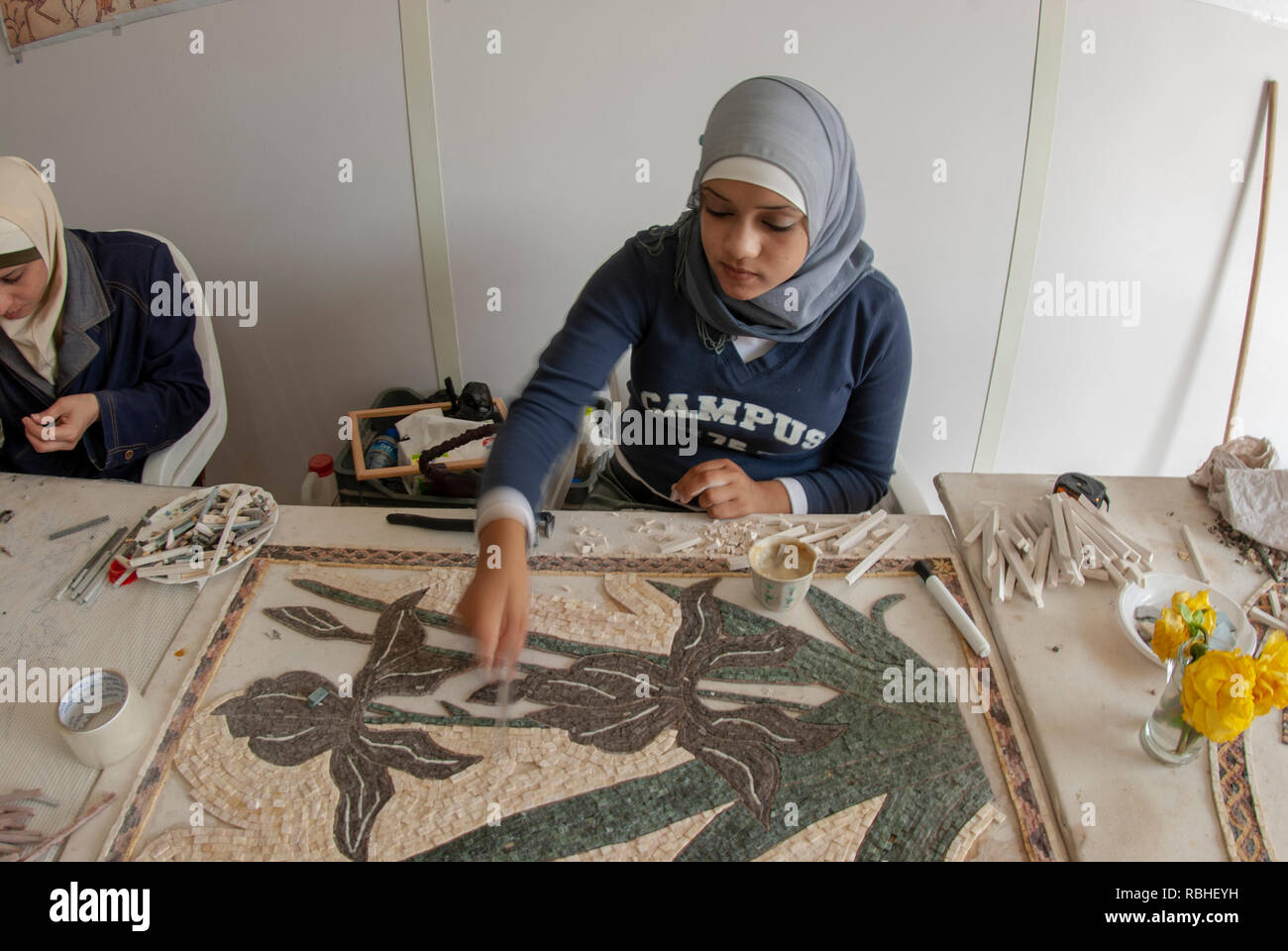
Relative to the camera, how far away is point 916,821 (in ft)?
3.22

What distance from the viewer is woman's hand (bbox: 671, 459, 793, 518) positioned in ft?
4.72

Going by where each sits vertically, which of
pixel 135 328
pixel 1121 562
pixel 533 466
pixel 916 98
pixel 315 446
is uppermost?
pixel 916 98

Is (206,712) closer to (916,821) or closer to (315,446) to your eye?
(916,821)

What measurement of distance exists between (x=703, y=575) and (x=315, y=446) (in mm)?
1908

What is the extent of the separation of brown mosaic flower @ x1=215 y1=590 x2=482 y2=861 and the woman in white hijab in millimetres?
912

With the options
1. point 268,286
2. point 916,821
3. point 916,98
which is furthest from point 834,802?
point 268,286

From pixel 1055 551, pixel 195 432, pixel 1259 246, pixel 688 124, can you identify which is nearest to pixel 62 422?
pixel 195 432

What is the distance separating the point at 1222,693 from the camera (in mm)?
902

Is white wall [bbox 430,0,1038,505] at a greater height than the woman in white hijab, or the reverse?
white wall [bbox 430,0,1038,505]

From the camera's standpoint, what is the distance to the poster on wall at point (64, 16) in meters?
2.04

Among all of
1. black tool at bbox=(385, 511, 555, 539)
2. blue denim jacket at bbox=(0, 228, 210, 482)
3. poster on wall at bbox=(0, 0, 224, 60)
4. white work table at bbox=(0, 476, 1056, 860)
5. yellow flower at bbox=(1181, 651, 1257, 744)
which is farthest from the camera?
poster on wall at bbox=(0, 0, 224, 60)

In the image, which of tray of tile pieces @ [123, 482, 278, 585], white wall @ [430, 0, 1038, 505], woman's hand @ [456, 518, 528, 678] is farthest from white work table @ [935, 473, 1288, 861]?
tray of tile pieces @ [123, 482, 278, 585]

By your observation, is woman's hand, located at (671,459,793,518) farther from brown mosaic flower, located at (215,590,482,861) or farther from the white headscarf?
the white headscarf

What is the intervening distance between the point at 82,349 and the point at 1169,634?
2.17 metres
